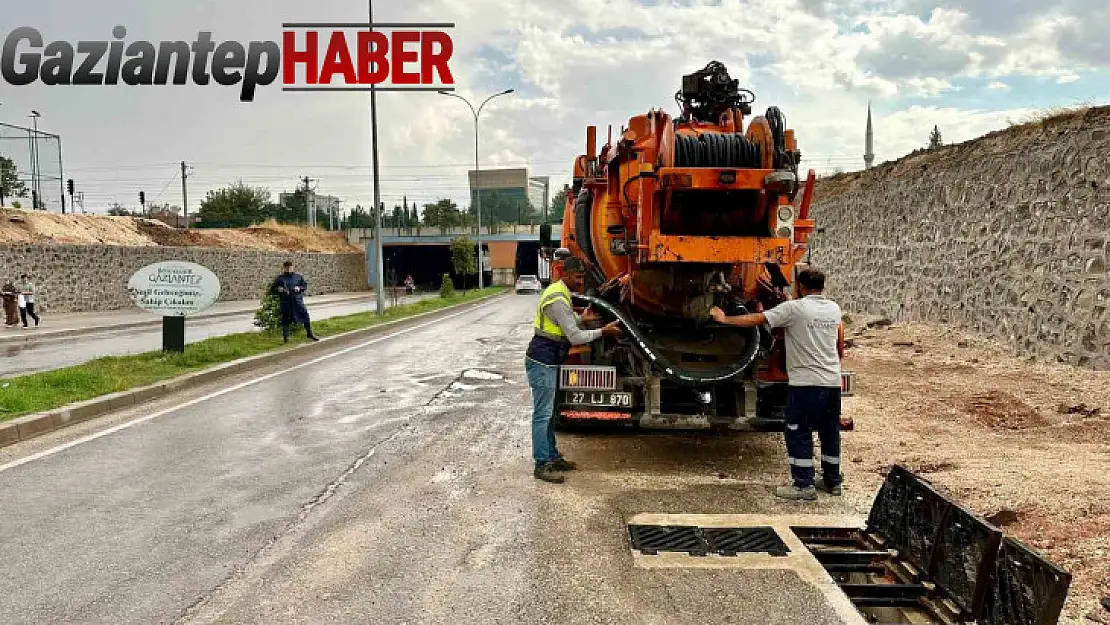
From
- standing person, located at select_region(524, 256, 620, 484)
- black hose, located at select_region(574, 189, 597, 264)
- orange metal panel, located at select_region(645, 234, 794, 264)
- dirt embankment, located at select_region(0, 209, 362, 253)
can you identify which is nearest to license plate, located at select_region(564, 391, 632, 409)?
standing person, located at select_region(524, 256, 620, 484)

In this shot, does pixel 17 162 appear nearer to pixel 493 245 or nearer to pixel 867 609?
pixel 867 609

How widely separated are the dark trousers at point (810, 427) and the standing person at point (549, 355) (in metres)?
1.54

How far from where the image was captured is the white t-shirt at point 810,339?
5.39 m

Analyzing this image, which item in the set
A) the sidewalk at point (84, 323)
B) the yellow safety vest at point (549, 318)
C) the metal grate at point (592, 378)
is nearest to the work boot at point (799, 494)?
the metal grate at point (592, 378)

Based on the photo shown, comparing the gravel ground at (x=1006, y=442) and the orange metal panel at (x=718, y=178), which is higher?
the orange metal panel at (x=718, y=178)

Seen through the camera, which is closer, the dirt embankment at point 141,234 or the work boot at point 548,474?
the work boot at point 548,474

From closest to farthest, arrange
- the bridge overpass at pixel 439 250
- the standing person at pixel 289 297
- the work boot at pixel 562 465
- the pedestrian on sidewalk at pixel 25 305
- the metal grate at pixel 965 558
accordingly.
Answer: the metal grate at pixel 965 558 < the work boot at pixel 562 465 < the standing person at pixel 289 297 < the pedestrian on sidewalk at pixel 25 305 < the bridge overpass at pixel 439 250

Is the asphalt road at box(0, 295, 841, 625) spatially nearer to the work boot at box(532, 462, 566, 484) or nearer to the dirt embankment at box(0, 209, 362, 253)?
the work boot at box(532, 462, 566, 484)

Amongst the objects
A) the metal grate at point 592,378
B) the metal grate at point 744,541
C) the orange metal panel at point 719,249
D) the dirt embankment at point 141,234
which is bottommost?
the metal grate at point 744,541

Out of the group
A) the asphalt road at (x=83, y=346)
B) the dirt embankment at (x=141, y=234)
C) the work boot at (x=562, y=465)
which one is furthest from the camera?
the dirt embankment at (x=141, y=234)

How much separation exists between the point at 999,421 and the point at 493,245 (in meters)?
61.7

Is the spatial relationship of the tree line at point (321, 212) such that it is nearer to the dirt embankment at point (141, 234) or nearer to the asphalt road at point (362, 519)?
the dirt embankment at point (141, 234)

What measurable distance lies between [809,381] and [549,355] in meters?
2.00

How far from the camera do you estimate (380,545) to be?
4484 mm
